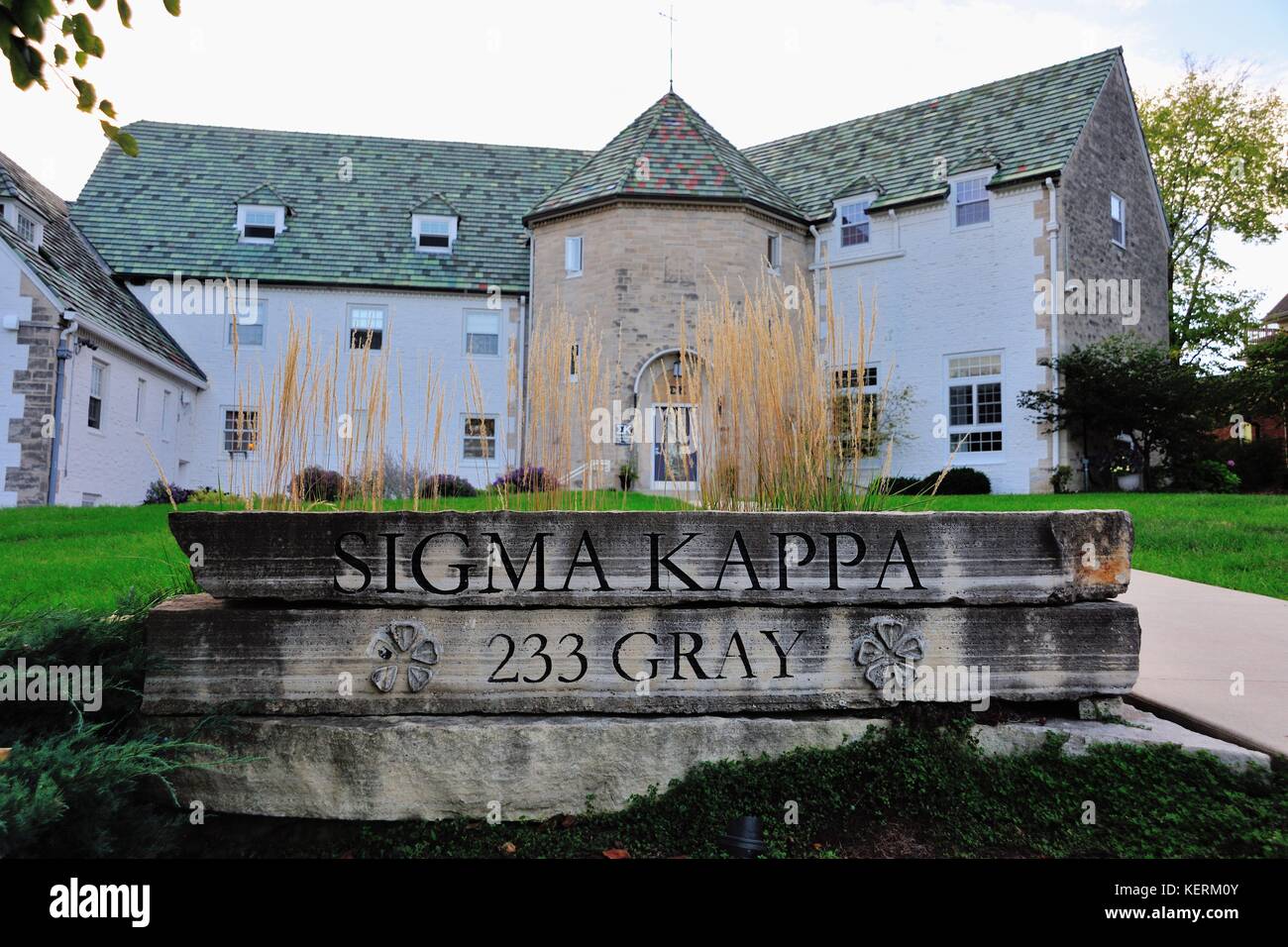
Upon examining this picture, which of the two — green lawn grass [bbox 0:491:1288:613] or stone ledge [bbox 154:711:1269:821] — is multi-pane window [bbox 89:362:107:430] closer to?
green lawn grass [bbox 0:491:1288:613]

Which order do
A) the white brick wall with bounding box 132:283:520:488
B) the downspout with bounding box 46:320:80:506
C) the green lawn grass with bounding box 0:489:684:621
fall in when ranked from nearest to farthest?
1. the green lawn grass with bounding box 0:489:684:621
2. the downspout with bounding box 46:320:80:506
3. the white brick wall with bounding box 132:283:520:488

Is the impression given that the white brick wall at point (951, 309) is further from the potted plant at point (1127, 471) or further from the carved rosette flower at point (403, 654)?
the carved rosette flower at point (403, 654)

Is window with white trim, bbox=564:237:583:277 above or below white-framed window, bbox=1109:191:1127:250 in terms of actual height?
below

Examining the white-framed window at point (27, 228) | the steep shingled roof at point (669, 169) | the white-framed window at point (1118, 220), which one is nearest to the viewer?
the white-framed window at point (27, 228)

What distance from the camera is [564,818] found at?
8.72 feet

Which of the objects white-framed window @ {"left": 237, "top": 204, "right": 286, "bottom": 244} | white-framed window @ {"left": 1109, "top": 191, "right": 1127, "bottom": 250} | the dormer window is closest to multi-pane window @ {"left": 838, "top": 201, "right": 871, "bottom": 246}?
white-framed window @ {"left": 1109, "top": 191, "right": 1127, "bottom": 250}

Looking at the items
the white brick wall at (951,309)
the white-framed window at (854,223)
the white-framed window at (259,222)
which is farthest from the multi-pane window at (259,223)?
the white-framed window at (854,223)

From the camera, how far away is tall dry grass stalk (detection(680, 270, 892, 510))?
323cm

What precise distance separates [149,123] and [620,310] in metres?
13.5

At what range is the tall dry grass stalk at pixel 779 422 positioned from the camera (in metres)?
3.23

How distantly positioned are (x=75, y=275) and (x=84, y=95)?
47.3ft

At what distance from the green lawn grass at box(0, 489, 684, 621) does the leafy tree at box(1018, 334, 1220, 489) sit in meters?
10.8

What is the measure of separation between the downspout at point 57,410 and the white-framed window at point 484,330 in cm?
733

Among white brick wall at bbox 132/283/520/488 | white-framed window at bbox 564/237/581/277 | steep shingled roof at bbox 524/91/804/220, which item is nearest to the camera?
steep shingled roof at bbox 524/91/804/220
